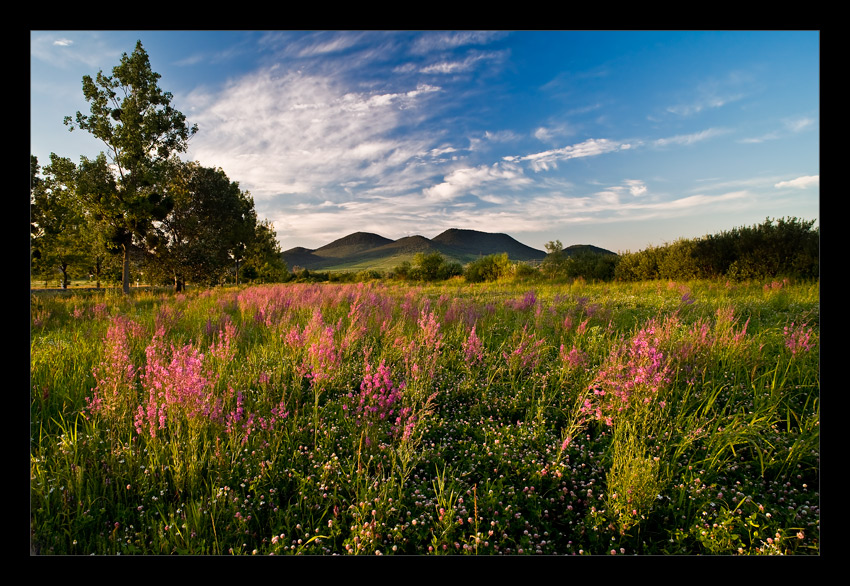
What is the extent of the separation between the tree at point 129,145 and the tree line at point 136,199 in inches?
1.9

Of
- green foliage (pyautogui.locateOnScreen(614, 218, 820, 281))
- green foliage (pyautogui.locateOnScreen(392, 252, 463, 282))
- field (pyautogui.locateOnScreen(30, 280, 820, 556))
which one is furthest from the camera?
green foliage (pyautogui.locateOnScreen(392, 252, 463, 282))

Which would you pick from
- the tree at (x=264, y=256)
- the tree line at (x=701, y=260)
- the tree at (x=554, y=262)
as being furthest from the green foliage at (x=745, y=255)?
the tree at (x=264, y=256)

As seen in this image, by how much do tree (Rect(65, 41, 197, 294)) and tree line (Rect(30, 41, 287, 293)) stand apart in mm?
48

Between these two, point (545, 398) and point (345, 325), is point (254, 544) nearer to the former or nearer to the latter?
point (545, 398)

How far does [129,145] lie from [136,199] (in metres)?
2.98

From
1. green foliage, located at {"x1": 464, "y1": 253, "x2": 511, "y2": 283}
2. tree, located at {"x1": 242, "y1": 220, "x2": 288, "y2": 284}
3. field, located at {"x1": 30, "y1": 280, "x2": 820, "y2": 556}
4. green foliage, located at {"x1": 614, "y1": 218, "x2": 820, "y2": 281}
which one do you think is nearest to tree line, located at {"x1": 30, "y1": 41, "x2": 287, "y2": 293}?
tree, located at {"x1": 242, "y1": 220, "x2": 288, "y2": 284}

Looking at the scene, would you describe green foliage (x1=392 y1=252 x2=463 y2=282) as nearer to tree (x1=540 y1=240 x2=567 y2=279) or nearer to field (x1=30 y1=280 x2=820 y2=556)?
tree (x1=540 y1=240 x2=567 y2=279)

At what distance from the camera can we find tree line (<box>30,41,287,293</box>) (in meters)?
17.6

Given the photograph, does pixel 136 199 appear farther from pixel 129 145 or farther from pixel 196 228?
pixel 196 228

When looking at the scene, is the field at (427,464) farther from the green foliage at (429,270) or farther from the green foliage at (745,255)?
the green foliage at (429,270)
